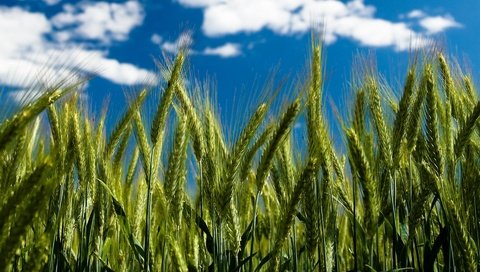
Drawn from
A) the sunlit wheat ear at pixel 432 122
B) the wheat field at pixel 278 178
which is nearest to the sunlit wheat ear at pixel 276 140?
the wheat field at pixel 278 178

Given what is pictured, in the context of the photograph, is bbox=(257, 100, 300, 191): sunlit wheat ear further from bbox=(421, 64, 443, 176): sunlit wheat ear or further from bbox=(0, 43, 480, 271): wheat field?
bbox=(421, 64, 443, 176): sunlit wheat ear

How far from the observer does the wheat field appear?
9.57ft

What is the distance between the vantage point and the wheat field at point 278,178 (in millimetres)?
2916

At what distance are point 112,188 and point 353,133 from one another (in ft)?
4.06

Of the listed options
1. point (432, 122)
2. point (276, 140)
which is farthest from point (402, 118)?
point (276, 140)

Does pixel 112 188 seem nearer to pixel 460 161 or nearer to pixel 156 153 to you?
pixel 156 153

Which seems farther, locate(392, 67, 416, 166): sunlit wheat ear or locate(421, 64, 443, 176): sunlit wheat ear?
locate(421, 64, 443, 176): sunlit wheat ear

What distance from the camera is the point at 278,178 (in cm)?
353

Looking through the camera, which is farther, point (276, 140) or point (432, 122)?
point (432, 122)

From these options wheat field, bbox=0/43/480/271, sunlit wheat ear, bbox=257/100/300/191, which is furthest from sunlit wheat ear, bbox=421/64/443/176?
sunlit wheat ear, bbox=257/100/300/191

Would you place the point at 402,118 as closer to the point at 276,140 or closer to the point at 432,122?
the point at 432,122

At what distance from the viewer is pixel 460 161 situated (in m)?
3.39

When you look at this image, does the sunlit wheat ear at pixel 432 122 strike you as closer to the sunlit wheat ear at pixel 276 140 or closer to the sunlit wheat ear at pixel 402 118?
the sunlit wheat ear at pixel 402 118

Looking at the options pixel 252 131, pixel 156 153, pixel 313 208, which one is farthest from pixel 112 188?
pixel 313 208
